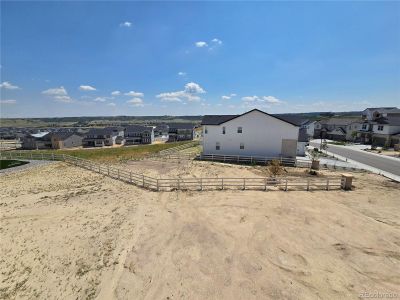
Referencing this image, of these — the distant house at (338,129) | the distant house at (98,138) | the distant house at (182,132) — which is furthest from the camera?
the distant house at (182,132)

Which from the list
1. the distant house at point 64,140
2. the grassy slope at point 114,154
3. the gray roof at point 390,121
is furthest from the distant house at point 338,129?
the distant house at point 64,140

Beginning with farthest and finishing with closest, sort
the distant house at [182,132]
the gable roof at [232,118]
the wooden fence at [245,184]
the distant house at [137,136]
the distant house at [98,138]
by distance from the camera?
the distant house at [182,132], the distant house at [137,136], the distant house at [98,138], the gable roof at [232,118], the wooden fence at [245,184]

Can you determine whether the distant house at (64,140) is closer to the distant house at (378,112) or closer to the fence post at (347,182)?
the fence post at (347,182)

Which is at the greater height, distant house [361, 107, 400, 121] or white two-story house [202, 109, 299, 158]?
distant house [361, 107, 400, 121]

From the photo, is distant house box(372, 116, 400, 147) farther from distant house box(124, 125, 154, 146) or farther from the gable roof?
distant house box(124, 125, 154, 146)

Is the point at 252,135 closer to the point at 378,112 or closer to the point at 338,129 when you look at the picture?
the point at 338,129

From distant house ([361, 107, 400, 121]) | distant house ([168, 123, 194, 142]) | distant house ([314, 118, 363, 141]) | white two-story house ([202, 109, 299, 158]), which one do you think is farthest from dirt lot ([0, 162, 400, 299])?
distant house ([168, 123, 194, 142])

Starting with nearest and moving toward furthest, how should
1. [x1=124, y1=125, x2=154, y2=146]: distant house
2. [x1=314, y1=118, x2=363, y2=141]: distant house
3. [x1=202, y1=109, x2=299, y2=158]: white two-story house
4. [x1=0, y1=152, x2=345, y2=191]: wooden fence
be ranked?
[x1=0, y1=152, x2=345, y2=191]: wooden fence < [x1=202, y1=109, x2=299, y2=158]: white two-story house < [x1=314, y1=118, x2=363, y2=141]: distant house < [x1=124, y1=125, x2=154, y2=146]: distant house

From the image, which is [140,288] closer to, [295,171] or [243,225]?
[243,225]
